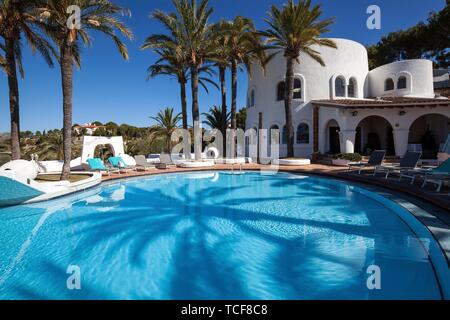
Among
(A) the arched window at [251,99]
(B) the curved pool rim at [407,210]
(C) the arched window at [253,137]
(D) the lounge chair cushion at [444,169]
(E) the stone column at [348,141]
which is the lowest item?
(B) the curved pool rim at [407,210]

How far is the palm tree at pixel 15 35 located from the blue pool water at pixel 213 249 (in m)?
6.34

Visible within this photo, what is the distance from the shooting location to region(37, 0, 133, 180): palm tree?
1158 centimetres

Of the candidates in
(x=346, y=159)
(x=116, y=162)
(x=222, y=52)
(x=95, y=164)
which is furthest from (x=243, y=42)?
(x=95, y=164)

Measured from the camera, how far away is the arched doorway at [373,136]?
2364 centimetres

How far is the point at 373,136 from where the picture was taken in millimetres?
24469

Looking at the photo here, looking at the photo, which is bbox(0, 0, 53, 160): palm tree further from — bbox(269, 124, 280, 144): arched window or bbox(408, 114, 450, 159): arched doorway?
bbox(408, 114, 450, 159): arched doorway

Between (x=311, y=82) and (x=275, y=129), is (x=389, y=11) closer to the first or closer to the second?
(x=311, y=82)

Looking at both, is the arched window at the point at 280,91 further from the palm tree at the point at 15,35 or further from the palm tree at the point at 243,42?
the palm tree at the point at 15,35

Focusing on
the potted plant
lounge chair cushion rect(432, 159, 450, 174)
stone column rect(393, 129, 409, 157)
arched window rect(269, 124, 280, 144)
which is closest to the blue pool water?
lounge chair cushion rect(432, 159, 450, 174)

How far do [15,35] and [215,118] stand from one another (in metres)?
16.5

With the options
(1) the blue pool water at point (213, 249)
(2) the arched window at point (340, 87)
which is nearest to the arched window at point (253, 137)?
(2) the arched window at point (340, 87)

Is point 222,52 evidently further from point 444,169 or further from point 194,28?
point 444,169

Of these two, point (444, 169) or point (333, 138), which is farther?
point (333, 138)

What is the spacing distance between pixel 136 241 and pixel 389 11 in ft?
62.0
